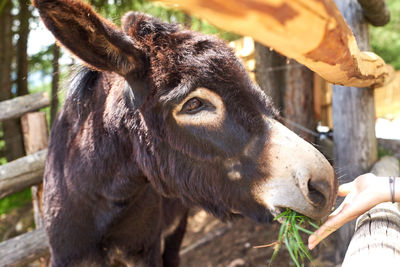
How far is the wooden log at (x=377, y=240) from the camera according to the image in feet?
4.39

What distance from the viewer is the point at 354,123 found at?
3.44 metres

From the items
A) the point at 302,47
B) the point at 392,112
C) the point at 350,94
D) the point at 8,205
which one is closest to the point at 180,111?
the point at 302,47

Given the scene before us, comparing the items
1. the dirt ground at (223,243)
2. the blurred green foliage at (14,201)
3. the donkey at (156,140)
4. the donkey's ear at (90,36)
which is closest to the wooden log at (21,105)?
the blurred green foliage at (14,201)

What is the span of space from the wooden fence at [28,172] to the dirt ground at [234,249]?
1959 mm

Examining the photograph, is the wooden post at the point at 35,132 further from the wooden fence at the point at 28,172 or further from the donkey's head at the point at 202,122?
the donkey's head at the point at 202,122

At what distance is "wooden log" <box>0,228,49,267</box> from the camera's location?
10.7 ft

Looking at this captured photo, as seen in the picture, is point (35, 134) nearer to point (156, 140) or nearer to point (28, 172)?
point (28, 172)

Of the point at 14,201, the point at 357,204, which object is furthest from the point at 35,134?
the point at 357,204

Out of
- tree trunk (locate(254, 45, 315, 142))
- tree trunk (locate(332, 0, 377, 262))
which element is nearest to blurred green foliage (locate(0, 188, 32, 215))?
tree trunk (locate(254, 45, 315, 142))

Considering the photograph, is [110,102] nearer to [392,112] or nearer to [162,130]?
[162,130]

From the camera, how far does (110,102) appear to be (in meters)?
2.20

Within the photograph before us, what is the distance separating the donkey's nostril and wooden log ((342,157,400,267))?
234 millimetres

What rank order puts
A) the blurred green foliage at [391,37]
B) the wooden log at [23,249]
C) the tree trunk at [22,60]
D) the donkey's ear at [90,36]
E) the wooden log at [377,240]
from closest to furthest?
the wooden log at [377,240] < the donkey's ear at [90,36] < the wooden log at [23,249] < the tree trunk at [22,60] < the blurred green foliage at [391,37]

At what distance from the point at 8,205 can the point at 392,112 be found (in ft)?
33.5
